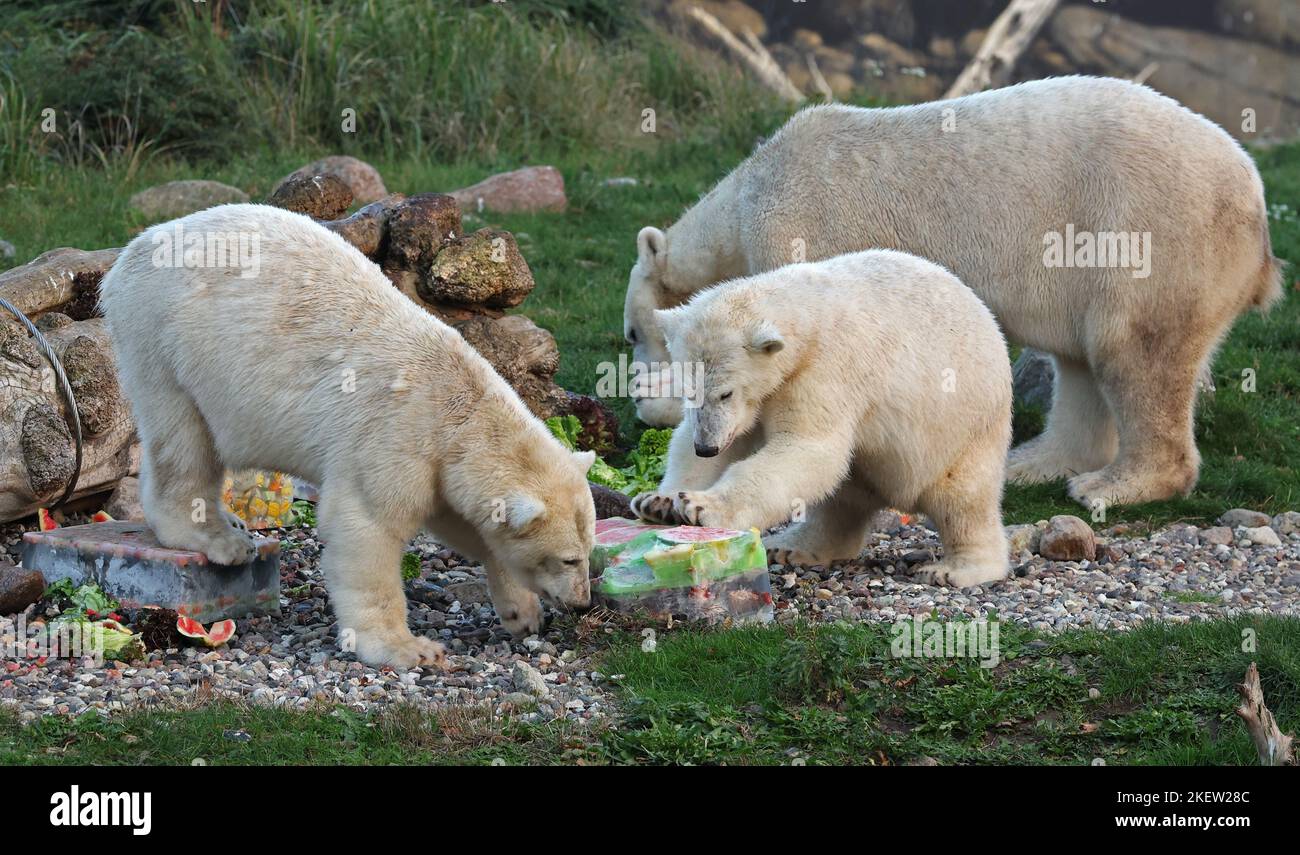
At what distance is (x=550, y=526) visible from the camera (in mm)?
5605

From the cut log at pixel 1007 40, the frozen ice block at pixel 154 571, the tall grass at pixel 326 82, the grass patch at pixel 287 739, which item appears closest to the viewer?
the grass patch at pixel 287 739

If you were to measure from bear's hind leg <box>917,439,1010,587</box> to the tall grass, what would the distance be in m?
8.54

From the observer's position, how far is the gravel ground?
5273 millimetres

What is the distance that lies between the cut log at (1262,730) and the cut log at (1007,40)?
54.9 feet

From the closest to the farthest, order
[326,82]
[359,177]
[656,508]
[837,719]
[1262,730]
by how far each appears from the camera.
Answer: [1262,730]
[837,719]
[656,508]
[359,177]
[326,82]

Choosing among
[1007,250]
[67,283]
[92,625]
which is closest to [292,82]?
[67,283]

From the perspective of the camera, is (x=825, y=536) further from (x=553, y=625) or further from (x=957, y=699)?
(x=957, y=699)

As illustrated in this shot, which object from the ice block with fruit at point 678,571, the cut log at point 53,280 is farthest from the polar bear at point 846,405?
the cut log at point 53,280

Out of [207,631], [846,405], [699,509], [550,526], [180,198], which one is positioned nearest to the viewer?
[550,526]

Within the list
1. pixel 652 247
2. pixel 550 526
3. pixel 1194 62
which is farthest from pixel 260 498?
pixel 1194 62

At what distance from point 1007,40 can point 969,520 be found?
15083 millimetres

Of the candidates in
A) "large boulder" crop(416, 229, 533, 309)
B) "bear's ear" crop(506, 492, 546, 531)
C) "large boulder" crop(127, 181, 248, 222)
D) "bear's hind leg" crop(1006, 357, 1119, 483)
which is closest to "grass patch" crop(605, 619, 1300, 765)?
"bear's ear" crop(506, 492, 546, 531)

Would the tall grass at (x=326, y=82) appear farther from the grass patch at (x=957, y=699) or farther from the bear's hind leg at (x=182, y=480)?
the grass patch at (x=957, y=699)

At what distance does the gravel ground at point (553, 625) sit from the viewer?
17.3 ft
